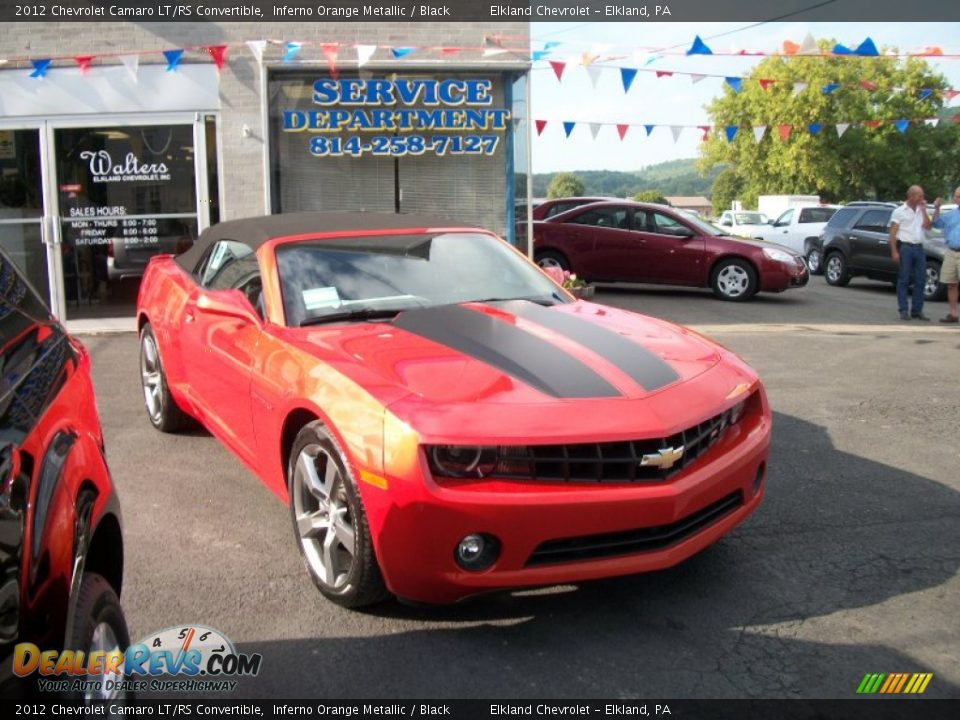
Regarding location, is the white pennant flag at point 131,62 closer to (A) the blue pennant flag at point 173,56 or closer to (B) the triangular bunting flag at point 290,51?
(A) the blue pennant flag at point 173,56

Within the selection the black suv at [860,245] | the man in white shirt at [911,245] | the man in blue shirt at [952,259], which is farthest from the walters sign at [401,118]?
the black suv at [860,245]

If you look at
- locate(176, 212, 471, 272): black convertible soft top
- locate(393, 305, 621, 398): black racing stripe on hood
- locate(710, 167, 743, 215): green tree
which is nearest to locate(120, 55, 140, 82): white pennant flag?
locate(176, 212, 471, 272): black convertible soft top

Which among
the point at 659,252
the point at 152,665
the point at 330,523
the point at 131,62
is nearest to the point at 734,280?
the point at 659,252

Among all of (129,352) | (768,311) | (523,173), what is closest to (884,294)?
(768,311)

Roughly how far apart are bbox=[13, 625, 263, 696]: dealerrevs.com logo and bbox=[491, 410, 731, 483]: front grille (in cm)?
109

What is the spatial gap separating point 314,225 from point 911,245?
9.22 m

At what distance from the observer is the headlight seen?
1352 cm

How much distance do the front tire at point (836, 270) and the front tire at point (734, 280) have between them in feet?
13.3

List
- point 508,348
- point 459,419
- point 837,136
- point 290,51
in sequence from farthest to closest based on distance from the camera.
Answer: point 837,136, point 290,51, point 508,348, point 459,419

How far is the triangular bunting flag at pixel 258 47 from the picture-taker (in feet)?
33.7

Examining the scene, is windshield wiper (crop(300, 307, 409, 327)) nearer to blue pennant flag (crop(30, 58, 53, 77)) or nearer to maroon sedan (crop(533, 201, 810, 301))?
blue pennant flag (crop(30, 58, 53, 77))

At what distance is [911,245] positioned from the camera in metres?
11.5

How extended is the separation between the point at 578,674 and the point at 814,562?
56.6 inches

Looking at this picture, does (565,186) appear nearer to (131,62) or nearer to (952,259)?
(952,259)
